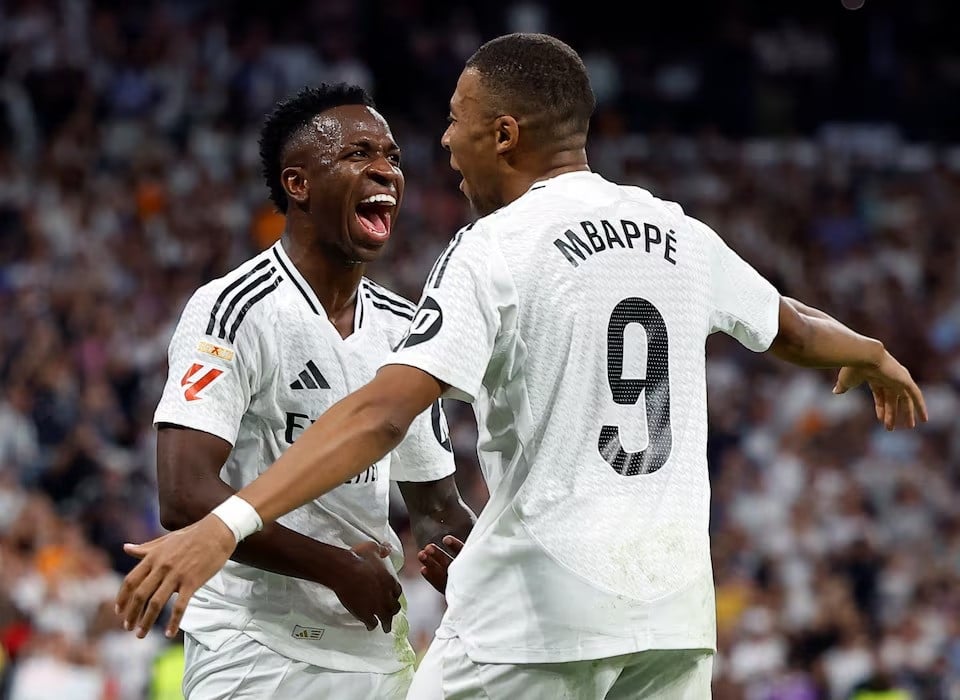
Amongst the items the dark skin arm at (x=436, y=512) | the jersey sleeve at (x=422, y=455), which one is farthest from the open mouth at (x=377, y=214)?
the dark skin arm at (x=436, y=512)

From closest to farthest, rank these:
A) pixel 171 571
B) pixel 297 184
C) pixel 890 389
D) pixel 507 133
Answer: pixel 171 571
pixel 507 133
pixel 890 389
pixel 297 184

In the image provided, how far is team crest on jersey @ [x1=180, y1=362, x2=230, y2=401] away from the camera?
392cm

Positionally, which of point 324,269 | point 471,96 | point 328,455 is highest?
point 471,96

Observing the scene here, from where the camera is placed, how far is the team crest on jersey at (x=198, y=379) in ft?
12.9

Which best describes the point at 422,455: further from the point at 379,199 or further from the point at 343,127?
the point at 343,127

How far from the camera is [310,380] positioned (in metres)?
4.20

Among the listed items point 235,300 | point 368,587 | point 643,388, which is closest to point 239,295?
point 235,300

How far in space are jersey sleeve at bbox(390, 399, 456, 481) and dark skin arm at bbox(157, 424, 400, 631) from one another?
1.49 feet

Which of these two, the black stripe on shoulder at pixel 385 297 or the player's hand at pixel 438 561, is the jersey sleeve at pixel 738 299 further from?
the black stripe on shoulder at pixel 385 297

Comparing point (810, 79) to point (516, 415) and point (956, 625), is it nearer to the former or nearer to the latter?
point (956, 625)

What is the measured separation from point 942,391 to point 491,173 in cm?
1053

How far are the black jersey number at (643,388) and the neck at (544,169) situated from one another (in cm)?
42

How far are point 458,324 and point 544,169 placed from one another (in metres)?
0.63

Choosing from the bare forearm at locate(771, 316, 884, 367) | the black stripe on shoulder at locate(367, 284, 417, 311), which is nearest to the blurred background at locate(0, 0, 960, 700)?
the black stripe on shoulder at locate(367, 284, 417, 311)
